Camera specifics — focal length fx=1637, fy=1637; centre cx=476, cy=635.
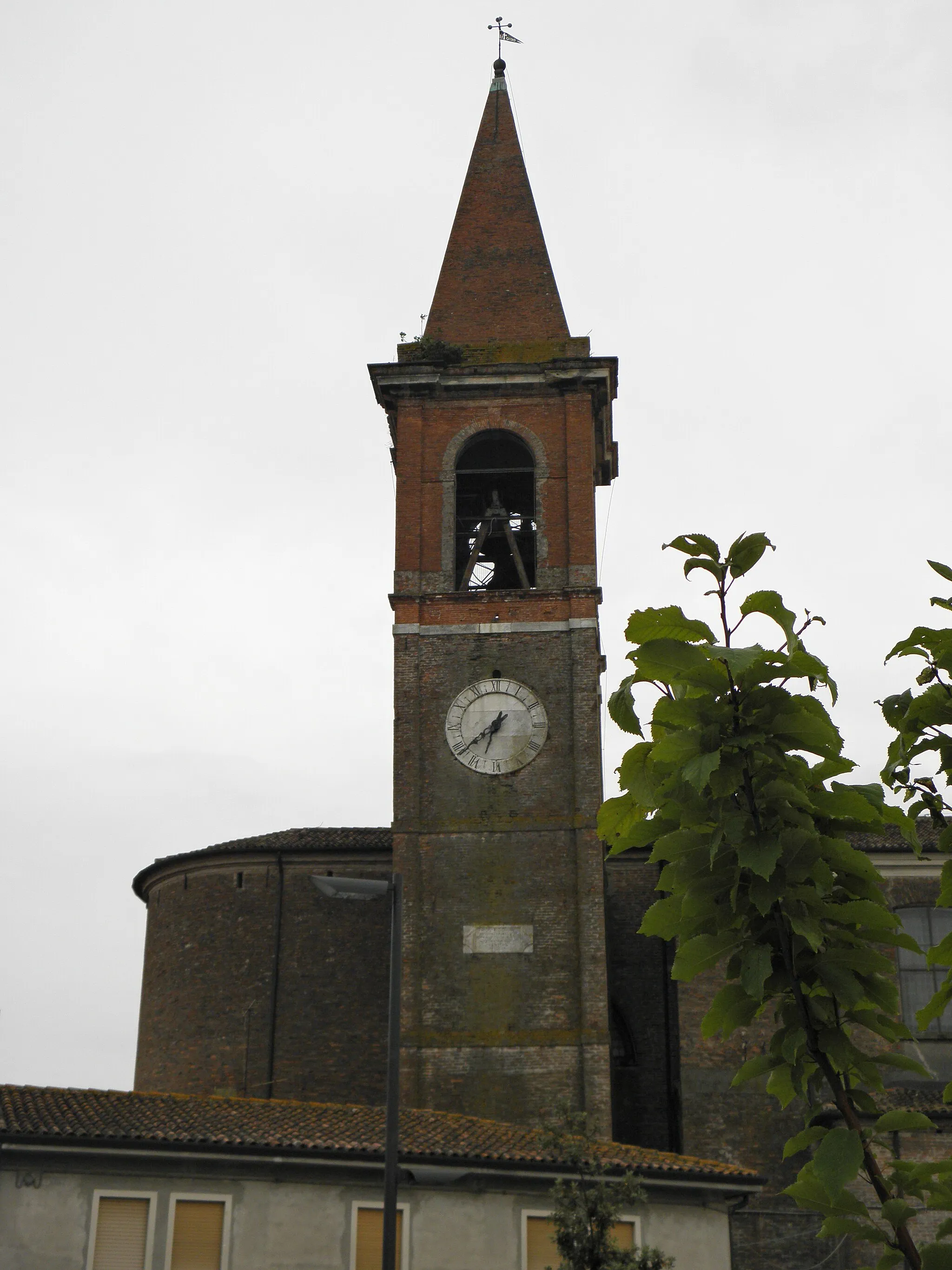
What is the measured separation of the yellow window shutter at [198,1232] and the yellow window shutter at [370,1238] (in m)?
1.54

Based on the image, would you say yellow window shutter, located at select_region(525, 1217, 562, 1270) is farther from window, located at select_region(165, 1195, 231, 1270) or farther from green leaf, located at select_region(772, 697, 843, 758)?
green leaf, located at select_region(772, 697, 843, 758)

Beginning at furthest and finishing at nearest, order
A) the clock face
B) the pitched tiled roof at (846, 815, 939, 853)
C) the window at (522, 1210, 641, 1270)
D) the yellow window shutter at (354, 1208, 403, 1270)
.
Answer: the clock face → the pitched tiled roof at (846, 815, 939, 853) → the window at (522, 1210, 641, 1270) → the yellow window shutter at (354, 1208, 403, 1270)

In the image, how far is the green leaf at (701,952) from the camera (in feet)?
13.8

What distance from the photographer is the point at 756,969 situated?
4.07 metres

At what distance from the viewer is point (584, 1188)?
1795cm

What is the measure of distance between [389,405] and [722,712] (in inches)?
1000

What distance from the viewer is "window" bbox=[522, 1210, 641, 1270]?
730 inches

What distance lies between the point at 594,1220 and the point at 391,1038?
4718 mm

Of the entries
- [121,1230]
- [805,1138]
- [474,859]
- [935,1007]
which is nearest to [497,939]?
[474,859]

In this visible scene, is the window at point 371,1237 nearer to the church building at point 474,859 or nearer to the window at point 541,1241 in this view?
the window at point 541,1241

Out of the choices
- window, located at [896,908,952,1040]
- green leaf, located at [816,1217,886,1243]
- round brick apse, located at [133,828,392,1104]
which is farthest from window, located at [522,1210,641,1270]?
green leaf, located at [816,1217,886,1243]

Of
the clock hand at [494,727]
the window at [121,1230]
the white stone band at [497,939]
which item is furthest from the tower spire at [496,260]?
the window at [121,1230]

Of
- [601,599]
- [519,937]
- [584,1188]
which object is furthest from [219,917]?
[584,1188]

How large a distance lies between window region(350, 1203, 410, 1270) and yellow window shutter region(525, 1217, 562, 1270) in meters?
1.38
